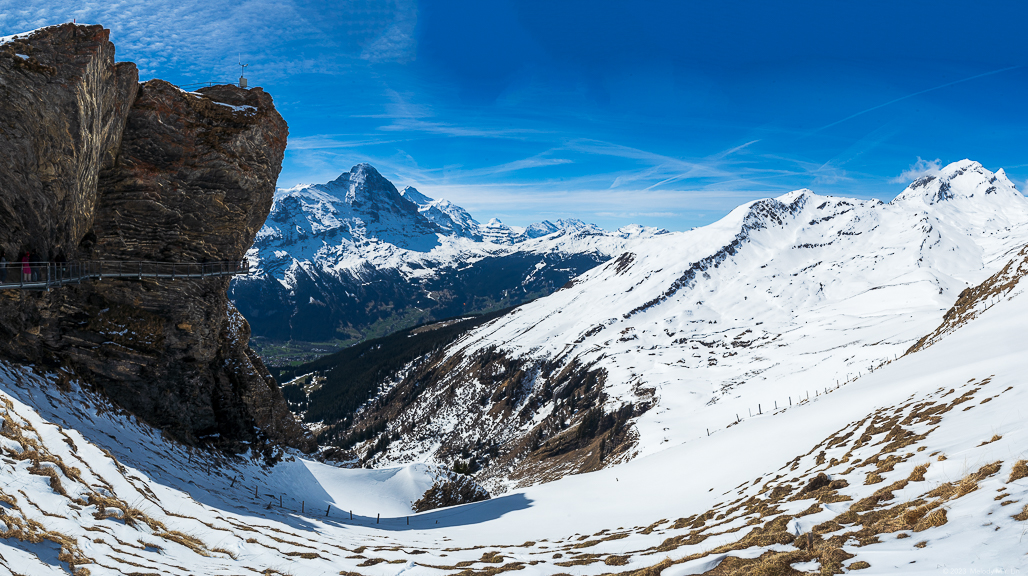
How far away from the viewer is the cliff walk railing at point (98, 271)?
21.0 metres

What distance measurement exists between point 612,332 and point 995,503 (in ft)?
448

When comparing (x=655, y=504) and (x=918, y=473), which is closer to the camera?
(x=918, y=473)

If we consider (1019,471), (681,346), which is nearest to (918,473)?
(1019,471)

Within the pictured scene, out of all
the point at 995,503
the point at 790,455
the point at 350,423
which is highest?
the point at 995,503

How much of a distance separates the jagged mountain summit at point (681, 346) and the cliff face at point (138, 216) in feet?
184

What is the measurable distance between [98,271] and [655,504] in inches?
1318

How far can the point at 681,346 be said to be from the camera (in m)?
124

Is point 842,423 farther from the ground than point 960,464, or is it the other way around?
point 960,464

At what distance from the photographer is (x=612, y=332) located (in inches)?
5586

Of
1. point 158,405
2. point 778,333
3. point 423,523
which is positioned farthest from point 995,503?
point 778,333

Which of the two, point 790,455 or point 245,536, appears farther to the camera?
point 790,455

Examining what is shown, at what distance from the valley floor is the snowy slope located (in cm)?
7

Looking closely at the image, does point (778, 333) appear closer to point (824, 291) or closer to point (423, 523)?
point (824, 291)

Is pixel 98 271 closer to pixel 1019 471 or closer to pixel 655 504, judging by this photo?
pixel 655 504
